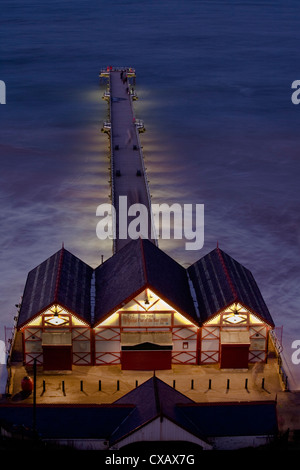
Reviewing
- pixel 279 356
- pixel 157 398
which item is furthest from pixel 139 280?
pixel 157 398

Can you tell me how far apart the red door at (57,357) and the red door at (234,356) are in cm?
903

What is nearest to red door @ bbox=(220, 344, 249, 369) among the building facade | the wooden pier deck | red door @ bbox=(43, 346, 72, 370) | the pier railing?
the building facade

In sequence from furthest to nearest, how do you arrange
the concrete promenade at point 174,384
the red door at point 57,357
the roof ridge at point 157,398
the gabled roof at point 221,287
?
the gabled roof at point 221,287 → the red door at point 57,357 → the concrete promenade at point 174,384 → the roof ridge at point 157,398

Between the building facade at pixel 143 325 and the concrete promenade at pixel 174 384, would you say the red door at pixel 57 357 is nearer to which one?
the building facade at pixel 143 325

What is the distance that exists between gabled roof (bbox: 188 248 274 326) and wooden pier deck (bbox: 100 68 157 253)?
37.1 ft

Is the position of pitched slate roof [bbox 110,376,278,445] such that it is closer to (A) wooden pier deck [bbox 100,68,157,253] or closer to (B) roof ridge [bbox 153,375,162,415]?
(B) roof ridge [bbox 153,375,162,415]

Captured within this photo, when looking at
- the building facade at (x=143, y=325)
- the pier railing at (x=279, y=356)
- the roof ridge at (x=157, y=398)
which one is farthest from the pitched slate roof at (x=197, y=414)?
the pier railing at (x=279, y=356)

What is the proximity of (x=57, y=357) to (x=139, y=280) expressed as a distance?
6547 mm

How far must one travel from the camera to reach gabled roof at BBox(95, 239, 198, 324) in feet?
131

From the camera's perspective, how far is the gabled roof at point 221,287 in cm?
4031

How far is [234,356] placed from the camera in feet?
133

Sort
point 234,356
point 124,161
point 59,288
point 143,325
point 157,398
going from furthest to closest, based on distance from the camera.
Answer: point 124,161 → point 59,288 → point 234,356 → point 143,325 → point 157,398

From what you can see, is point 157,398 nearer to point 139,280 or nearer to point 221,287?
point 139,280
